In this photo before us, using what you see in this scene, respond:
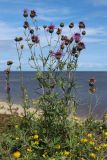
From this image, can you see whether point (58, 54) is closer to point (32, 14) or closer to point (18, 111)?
point (32, 14)

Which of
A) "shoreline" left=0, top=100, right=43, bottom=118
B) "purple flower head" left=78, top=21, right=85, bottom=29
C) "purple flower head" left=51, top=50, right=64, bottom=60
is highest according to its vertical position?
"purple flower head" left=78, top=21, right=85, bottom=29

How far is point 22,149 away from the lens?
8.91m

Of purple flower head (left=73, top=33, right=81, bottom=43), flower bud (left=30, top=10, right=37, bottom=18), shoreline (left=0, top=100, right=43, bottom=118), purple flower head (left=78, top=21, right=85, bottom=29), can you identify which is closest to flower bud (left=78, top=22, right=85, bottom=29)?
purple flower head (left=78, top=21, right=85, bottom=29)

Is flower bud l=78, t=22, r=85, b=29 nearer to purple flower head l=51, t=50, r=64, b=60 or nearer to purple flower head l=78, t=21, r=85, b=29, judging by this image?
purple flower head l=78, t=21, r=85, b=29

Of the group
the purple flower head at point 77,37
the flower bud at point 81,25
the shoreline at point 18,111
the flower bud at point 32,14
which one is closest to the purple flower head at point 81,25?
the flower bud at point 81,25

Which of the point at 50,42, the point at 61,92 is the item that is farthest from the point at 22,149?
the point at 50,42

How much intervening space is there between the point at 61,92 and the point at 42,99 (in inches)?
14.5

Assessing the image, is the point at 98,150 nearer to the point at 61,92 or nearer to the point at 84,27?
the point at 61,92

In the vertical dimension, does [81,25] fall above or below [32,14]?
below

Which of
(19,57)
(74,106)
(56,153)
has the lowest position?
(56,153)

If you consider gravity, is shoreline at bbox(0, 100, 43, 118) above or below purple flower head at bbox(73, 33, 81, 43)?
below

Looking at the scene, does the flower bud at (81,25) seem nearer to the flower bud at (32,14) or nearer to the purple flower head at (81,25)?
the purple flower head at (81,25)

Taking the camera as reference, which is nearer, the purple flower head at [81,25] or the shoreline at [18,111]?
the purple flower head at [81,25]

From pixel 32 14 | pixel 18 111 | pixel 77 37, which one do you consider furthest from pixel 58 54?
pixel 18 111
